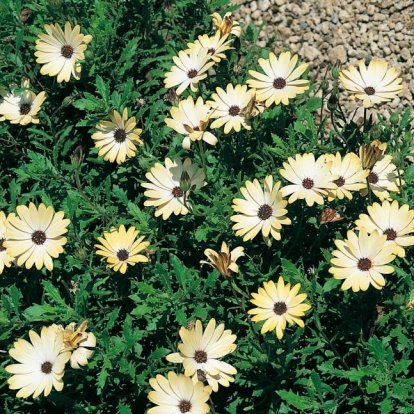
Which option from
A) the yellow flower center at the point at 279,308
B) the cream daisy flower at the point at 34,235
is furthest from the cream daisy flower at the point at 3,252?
the yellow flower center at the point at 279,308

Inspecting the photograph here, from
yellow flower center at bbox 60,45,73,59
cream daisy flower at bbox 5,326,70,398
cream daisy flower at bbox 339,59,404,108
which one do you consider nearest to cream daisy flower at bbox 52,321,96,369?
cream daisy flower at bbox 5,326,70,398

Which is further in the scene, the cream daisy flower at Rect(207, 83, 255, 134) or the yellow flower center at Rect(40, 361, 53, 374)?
the cream daisy flower at Rect(207, 83, 255, 134)

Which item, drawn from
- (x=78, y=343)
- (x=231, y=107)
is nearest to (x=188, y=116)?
(x=231, y=107)

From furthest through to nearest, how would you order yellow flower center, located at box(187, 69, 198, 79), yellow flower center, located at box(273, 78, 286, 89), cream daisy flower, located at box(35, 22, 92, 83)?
cream daisy flower, located at box(35, 22, 92, 83) → yellow flower center, located at box(187, 69, 198, 79) → yellow flower center, located at box(273, 78, 286, 89)

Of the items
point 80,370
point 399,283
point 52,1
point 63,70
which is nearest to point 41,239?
point 80,370

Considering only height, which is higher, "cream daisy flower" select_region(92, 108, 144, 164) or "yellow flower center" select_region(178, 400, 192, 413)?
"cream daisy flower" select_region(92, 108, 144, 164)

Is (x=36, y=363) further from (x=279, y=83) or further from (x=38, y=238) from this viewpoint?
(x=279, y=83)

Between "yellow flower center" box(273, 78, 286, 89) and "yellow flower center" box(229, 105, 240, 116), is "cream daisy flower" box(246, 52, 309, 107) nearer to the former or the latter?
"yellow flower center" box(273, 78, 286, 89)
